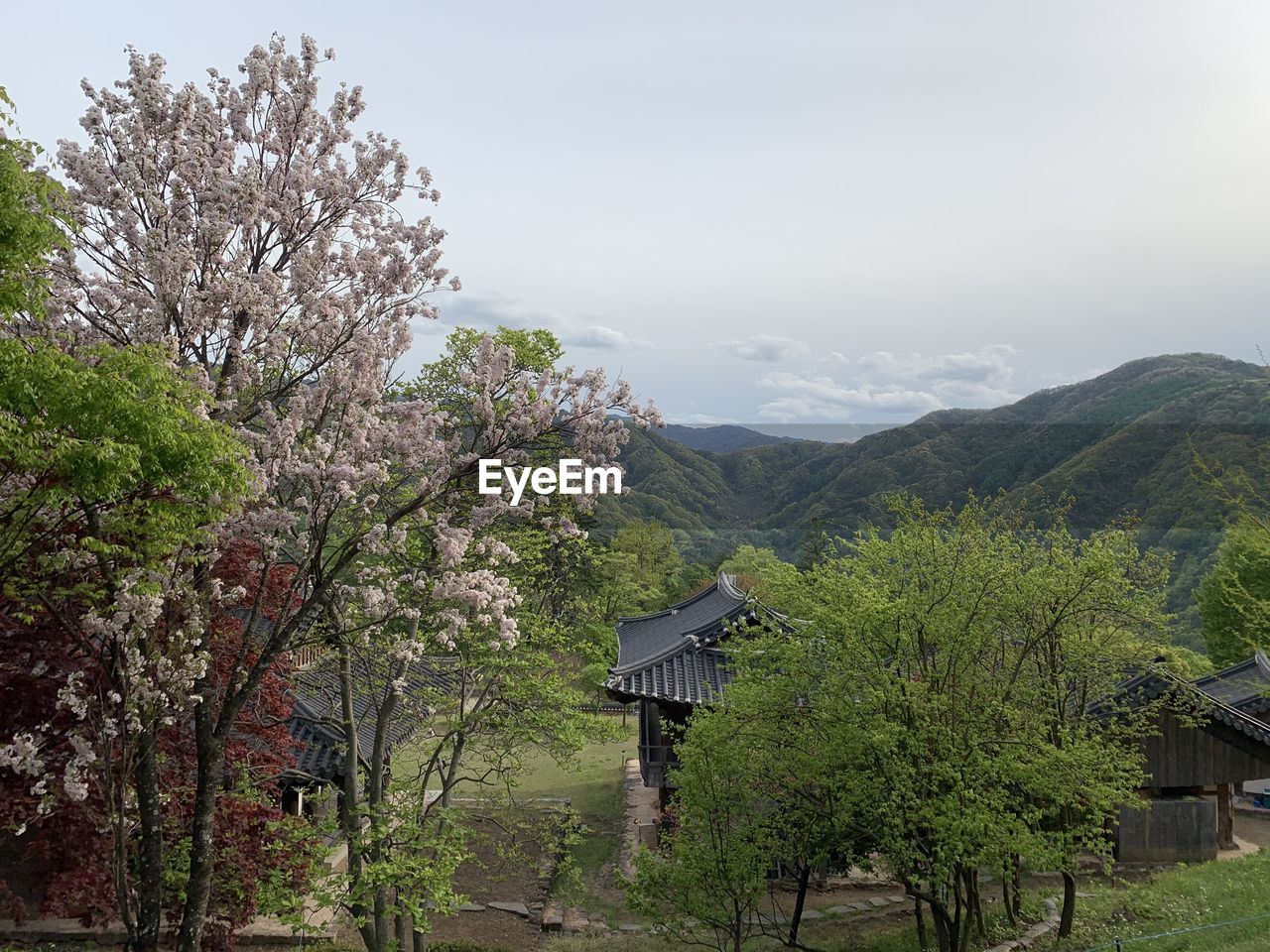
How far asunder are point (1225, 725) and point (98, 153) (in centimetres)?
1969

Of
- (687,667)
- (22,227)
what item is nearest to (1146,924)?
(687,667)

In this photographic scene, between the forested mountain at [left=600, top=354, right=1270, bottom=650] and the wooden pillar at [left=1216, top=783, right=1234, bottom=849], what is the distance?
1842cm

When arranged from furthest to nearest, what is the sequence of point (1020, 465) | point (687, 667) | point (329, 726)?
point (1020, 465) → point (687, 667) → point (329, 726)

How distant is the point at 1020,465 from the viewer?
218 feet

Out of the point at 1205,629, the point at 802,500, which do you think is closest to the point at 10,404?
the point at 1205,629

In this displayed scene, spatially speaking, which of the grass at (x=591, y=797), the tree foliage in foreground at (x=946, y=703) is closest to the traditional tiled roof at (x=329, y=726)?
the grass at (x=591, y=797)

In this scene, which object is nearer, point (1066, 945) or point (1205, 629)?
point (1066, 945)

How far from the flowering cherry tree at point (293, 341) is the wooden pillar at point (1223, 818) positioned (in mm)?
16298

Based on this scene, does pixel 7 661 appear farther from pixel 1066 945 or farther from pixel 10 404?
pixel 1066 945

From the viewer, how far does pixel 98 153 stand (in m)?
7.29

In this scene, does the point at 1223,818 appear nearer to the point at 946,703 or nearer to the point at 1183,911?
the point at 1183,911

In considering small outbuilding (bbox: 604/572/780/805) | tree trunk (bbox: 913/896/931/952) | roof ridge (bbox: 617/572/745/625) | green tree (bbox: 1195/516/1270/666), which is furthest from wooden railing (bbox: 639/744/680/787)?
green tree (bbox: 1195/516/1270/666)

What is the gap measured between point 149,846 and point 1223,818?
19.1 metres

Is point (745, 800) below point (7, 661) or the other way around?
below
